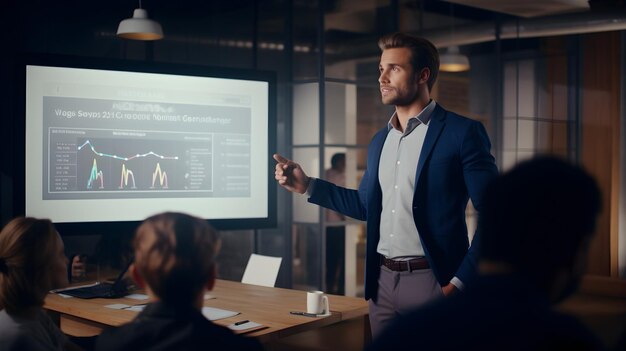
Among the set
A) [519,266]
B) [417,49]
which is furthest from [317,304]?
[519,266]

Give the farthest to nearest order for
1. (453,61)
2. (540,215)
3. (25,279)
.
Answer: (453,61) → (25,279) → (540,215)

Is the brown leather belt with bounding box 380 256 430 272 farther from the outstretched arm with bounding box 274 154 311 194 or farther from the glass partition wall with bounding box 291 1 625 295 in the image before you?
the glass partition wall with bounding box 291 1 625 295

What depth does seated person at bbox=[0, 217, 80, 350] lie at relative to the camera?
2029 mm

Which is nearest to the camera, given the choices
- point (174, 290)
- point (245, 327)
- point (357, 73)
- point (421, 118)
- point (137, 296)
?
point (174, 290)

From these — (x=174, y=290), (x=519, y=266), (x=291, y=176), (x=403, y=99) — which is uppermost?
(x=403, y=99)

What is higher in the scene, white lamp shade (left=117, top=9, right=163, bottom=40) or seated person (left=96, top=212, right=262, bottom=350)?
white lamp shade (left=117, top=9, right=163, bottom=40)

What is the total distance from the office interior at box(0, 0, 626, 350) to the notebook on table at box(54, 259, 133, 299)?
243 centimetres

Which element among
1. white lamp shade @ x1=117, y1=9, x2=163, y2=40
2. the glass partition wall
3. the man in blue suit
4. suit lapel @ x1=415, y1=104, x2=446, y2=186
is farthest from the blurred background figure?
suit lapel @ x1=415, y1=104, x2=446, y2=186

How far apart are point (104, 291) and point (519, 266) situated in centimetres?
254

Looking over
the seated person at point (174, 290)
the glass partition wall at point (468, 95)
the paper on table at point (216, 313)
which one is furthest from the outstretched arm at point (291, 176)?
the glass partition wall at point (468, 95)

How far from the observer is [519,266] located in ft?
3.43

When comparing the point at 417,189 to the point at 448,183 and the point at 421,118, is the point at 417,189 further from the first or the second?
the point at 421,118

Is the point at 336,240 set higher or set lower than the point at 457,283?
lower

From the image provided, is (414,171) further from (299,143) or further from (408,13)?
(408,13)
